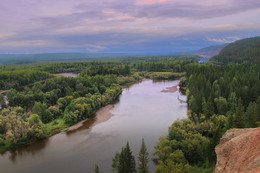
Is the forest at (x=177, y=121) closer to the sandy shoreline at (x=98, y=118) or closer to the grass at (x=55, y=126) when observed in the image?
the grass at (x=55, y=126)

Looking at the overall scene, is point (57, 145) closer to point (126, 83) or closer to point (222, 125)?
point (222, 125)

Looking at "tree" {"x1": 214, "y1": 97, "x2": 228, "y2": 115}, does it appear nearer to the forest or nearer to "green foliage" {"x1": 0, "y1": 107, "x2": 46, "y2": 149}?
the forest


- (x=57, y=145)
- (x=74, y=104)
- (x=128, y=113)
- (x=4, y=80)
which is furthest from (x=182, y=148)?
(x=4, y=80)

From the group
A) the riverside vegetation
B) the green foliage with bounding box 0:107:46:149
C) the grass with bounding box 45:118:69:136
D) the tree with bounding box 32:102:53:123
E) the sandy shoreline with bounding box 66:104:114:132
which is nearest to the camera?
the green foliage with bounding box 0:107:46:149

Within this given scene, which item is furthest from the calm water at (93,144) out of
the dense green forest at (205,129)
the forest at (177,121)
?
the dense green forest at (205,129)

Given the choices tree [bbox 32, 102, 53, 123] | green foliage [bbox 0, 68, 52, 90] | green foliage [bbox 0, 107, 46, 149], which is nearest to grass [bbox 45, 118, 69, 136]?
tree [bbox 32, 102, 53, 123]

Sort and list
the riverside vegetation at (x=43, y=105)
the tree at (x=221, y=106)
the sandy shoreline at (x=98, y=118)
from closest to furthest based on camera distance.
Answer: the riverside vegetation at (x=43, y=105) → the tree at (x=221, y=106) → the sandy shoreline at (x=98, y=118)
